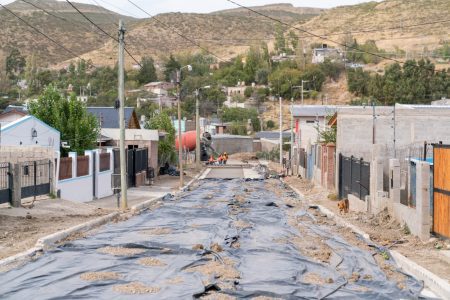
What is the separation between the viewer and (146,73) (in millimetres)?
149875

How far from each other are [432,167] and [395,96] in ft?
223

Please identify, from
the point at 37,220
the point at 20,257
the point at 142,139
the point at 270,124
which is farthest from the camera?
the point at 270,124

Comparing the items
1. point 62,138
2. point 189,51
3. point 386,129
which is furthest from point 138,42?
point 386,129

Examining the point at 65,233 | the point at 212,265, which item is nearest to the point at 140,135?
the point at 65,233

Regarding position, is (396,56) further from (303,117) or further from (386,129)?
(386,129)

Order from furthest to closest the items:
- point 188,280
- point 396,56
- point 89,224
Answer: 1. point 396,56
2. point 89,224
3. point 188,280

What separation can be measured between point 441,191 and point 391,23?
520 feet

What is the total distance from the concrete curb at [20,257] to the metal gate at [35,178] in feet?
39.4

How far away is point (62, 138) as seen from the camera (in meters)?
46.2

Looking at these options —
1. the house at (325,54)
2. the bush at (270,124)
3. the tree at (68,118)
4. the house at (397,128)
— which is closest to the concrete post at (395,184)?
the house at (397,128)

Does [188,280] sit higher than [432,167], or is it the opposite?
[432,167]

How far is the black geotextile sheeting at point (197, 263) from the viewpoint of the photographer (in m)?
10.3

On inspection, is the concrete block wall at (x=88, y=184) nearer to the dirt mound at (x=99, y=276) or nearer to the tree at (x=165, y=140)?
the dirt mound at (x=99, y=276)

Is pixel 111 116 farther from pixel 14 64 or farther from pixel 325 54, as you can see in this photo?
pixel 325 54
